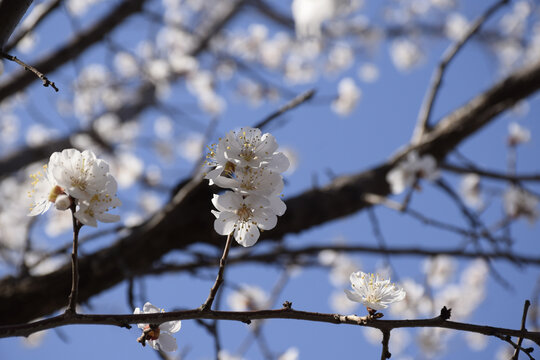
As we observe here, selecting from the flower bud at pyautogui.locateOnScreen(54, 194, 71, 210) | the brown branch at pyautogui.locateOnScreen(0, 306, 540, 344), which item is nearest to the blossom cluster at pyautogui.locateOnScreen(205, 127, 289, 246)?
the brown branch at pyautogui.locateOnScreen(0, 306, 540, 344)

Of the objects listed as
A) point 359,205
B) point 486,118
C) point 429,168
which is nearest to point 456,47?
point 486,118

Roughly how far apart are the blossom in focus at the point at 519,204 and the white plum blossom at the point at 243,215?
230 cm

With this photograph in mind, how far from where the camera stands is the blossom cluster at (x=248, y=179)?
0.73m

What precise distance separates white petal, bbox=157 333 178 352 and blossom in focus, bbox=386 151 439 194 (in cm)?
137

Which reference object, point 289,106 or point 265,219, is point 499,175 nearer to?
point 289,106

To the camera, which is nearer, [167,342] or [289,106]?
[167,342]

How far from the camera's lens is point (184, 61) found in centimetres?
431

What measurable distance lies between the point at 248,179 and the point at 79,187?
28cm

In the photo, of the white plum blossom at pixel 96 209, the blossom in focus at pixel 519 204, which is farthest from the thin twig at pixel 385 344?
the blossom in focus at pixel 519 204

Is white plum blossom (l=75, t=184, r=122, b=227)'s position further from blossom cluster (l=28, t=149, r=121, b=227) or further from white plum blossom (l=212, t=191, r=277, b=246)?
white plum blossom (l=212, t=191, r=277, b=246)

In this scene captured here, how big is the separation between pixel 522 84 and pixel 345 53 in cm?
498

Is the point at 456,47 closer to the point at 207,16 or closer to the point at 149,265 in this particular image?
the point at 149,265

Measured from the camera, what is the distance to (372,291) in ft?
2.75

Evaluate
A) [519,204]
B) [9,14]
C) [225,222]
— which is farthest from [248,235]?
[519,204]
